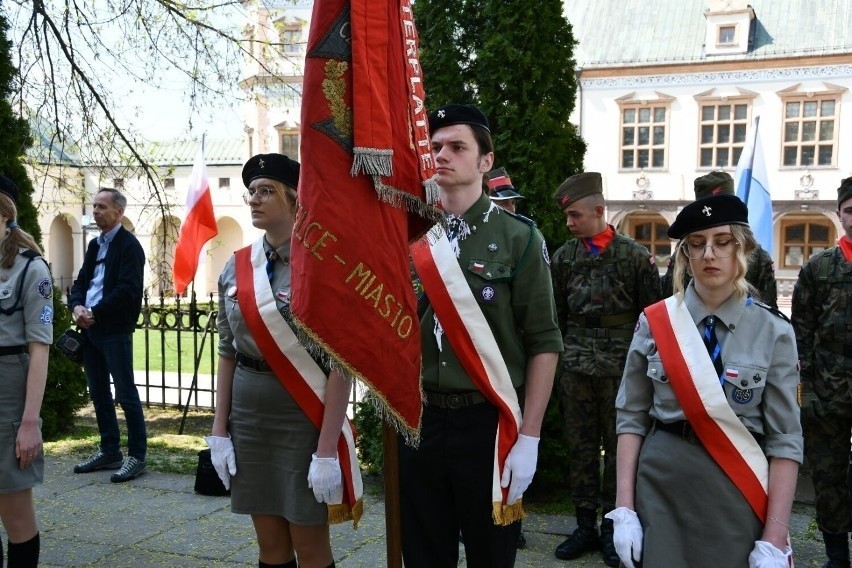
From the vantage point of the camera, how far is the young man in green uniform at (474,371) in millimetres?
2791

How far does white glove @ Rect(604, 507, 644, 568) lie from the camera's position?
8.38 ft

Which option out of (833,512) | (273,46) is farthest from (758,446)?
(273,46)

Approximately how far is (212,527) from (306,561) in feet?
7.45

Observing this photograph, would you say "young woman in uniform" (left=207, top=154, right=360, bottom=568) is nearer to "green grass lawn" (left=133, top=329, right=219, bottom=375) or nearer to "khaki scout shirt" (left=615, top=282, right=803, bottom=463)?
"khaki scout shirt" (left=615, top=282, right=803, bottom=463)

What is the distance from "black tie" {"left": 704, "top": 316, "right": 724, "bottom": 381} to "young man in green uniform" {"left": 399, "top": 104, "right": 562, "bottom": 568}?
0.51 metres

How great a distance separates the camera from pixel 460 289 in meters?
2.80

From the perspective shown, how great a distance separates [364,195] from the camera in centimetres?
247

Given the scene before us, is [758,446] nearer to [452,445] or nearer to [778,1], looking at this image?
[452,445]

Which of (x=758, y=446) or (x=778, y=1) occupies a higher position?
(x=778, y=1)

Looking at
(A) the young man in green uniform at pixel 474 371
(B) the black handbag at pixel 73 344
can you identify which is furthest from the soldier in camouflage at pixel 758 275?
(B) the black handbag at pixel 73 344

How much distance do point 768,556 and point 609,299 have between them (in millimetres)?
2382

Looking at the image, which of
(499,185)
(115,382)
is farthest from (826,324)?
(115,382)

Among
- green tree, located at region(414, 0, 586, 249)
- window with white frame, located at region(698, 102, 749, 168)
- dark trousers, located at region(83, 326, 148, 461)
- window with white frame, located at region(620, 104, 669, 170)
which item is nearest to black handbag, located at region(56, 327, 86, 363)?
dark trousers, located at region(83, 326, 148, 461)

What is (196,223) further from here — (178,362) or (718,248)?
(718,248)
